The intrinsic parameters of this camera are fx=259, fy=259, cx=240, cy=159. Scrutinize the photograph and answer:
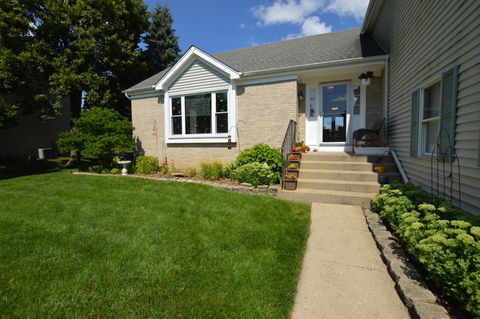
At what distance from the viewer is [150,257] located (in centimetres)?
319

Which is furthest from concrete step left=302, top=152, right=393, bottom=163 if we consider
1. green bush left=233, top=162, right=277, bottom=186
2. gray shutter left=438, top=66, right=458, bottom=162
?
gray shutter left=438, top=66, right=458, bottom=162

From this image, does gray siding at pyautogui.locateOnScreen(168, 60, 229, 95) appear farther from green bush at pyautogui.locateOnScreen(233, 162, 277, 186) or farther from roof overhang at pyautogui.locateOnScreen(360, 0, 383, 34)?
roof overhang at pyautogui.locateOnScreen(360, 0, 383, 34)

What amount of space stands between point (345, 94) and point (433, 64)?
402 centimetres

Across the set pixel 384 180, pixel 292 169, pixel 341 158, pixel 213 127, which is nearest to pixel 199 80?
pixel 213 127

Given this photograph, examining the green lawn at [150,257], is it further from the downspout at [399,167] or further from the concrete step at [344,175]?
the downspout at [399,167]

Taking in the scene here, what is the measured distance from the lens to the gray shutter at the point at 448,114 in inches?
151

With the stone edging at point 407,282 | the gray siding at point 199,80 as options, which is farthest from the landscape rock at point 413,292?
the gray siding at point 199,80

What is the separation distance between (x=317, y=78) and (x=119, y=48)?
1177 cm

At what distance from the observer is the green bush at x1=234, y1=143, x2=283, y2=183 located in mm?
7465

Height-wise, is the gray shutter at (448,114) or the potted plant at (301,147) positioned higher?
the gray shutter at (448,114)

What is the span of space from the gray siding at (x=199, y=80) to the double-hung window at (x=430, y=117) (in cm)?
616

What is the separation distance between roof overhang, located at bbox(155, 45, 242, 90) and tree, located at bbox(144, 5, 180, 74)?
42.4 ft

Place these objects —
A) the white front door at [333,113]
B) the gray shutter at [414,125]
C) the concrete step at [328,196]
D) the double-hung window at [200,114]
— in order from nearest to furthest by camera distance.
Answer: the gray shutter at [414,125] < the concrete step at [328,196] < the white front door at [333,113] < the double-hung window at [200,114]

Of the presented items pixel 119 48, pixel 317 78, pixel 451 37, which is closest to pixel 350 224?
pixel 451 37
